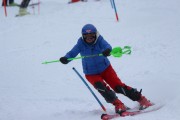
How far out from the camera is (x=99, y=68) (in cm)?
595

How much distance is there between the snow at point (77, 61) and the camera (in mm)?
6699

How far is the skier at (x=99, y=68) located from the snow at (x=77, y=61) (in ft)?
1.33

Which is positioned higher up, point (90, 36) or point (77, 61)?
point (90, 36)

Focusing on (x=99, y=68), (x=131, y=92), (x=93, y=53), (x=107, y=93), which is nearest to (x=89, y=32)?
(x=93, y=53)

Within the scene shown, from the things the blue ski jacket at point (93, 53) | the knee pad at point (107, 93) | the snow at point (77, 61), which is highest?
the blue ski jacket at point (93, 53)

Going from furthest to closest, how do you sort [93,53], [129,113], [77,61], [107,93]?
1. [77,61]
2. [93,53]
3. [107,93]
4. [129,113]

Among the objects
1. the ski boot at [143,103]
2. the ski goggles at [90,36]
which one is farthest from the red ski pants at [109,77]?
the ski goggles at [90,36]

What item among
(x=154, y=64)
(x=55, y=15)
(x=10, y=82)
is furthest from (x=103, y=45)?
(x=55, y=15)

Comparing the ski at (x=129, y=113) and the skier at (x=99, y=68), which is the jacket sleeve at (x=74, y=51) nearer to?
the skier at (x=99, y=68)

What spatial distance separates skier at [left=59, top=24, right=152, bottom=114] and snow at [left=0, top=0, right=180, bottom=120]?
41 centimetres

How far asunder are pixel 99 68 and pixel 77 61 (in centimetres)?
406

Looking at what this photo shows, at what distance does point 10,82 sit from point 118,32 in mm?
4325

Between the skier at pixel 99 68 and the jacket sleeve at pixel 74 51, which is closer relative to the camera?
the skier at pixel 99 68

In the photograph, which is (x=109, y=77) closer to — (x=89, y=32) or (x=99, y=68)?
(x=99, y=68)
